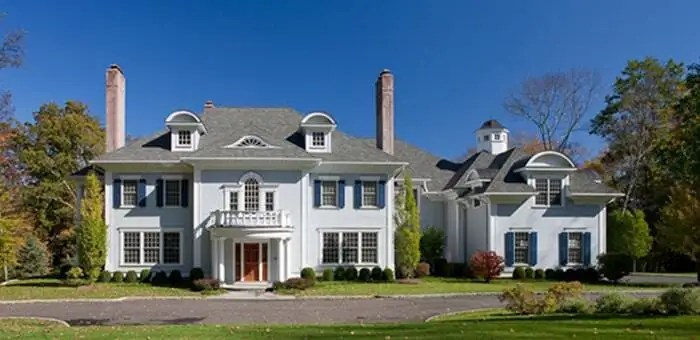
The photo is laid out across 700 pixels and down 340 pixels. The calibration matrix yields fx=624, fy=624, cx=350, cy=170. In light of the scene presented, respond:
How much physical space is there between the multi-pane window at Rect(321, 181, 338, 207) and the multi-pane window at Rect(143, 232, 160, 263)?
819 cm

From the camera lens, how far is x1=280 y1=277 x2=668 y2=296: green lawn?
25.3 m

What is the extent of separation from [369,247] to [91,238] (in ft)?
42.1

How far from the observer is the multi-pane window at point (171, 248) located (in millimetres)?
30078

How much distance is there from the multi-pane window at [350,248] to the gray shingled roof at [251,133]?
381 centimetres

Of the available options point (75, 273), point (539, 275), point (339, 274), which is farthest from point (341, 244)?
point (75, 273)

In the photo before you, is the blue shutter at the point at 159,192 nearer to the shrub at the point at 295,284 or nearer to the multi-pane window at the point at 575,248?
the shrub at the point at 295,284

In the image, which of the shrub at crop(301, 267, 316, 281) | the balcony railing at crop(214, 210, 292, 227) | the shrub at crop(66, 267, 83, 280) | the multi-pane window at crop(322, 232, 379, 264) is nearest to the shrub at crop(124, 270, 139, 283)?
the shrub at crop(66, 267, 83, 280)

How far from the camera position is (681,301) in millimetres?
14258

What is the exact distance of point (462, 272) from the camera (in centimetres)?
3391

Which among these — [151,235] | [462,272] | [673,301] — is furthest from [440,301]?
[151,235]

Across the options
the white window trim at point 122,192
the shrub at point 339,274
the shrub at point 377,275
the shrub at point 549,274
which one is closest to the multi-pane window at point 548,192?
the shrub at point 549,274

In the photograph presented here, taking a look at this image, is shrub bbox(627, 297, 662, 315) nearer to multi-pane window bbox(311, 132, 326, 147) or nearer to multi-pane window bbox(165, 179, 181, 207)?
multi-pane window bbox(311, 132, 326, 147)

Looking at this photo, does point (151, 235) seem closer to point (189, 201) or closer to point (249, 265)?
point (189, 201)

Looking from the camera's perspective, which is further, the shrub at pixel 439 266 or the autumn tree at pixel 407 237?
the shrub at pixel 439 266
